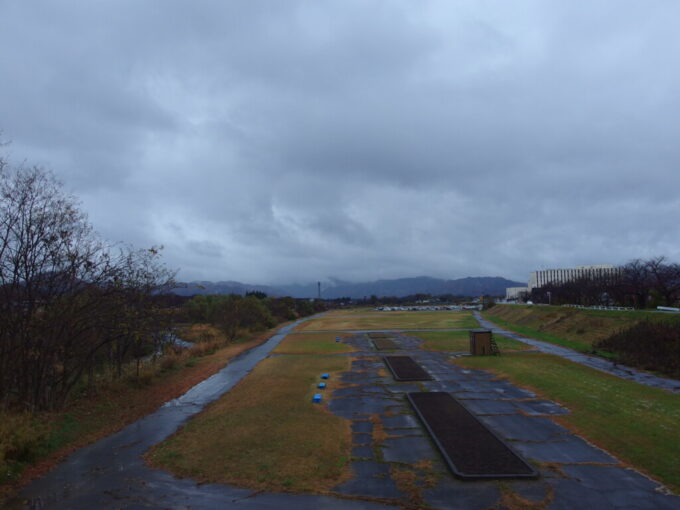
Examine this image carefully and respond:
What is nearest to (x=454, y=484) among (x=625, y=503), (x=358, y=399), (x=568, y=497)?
(x=568, y=497)

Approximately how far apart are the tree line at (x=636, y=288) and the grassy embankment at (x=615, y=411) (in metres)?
32.5

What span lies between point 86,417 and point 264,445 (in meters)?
6.56

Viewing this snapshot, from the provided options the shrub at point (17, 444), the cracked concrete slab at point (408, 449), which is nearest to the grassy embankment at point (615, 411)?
the cracked concrete slab at point (408, 449)

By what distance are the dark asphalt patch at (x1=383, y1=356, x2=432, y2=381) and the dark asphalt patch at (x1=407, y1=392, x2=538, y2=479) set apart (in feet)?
16.5

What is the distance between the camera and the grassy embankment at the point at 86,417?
929 centimetres

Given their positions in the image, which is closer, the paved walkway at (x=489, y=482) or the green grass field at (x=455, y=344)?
the paved walkway at (x=489, y=482)

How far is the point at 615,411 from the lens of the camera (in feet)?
43.2

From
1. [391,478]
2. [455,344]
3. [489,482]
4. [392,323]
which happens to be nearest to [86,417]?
[391,478]

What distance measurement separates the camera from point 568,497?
7.42 metres

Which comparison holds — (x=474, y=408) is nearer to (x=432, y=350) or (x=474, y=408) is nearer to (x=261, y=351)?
(x=432, y=350)

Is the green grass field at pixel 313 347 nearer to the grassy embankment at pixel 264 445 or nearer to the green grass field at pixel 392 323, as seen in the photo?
the grassy embankment at pixel 264 445

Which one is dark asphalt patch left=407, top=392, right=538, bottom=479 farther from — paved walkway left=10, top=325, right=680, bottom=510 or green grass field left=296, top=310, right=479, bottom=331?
green grass field left=296, top=310, right=479, bottom=331

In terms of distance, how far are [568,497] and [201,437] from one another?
26.7 feet

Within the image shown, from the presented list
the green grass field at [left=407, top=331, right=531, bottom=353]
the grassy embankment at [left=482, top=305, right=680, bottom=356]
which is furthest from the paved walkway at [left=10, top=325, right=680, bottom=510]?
the grassy embankment at [left=482, top=305, right=680, bottom=356]
